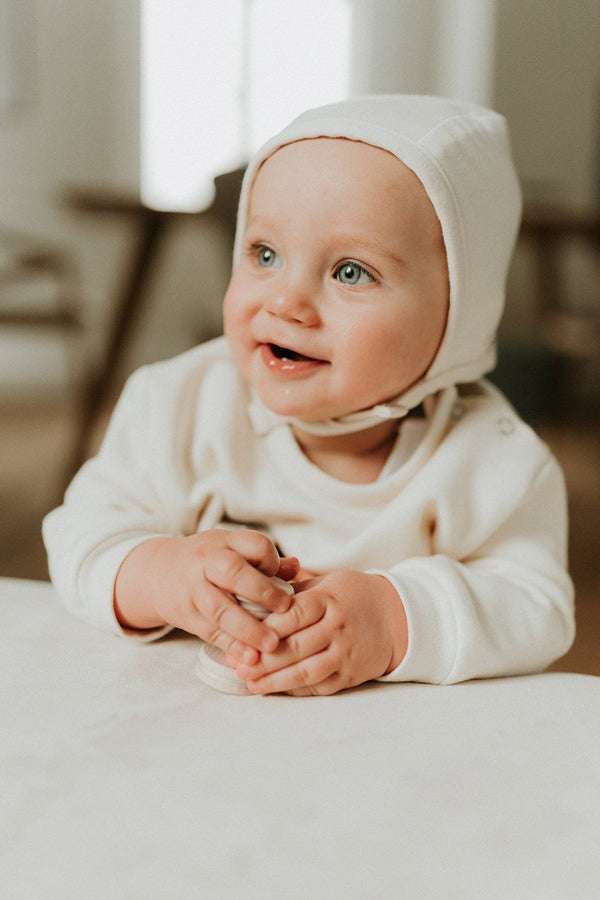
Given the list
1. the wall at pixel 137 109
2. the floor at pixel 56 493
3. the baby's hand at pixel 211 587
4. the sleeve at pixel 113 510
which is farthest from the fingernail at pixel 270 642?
the wall at pixel 137 109

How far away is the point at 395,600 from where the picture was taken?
57cm

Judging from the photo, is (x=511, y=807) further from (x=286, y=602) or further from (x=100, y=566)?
(x=100, y=566)

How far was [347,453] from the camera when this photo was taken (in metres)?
0.72

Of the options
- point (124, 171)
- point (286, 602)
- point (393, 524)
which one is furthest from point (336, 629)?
point (124, 171)

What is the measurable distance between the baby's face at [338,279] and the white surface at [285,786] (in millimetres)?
202

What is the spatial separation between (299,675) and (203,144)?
3310 mm

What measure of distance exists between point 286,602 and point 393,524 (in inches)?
5.7

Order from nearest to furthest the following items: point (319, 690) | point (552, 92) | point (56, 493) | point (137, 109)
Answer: point (319, 690) < point (56, 493) < point (137, 109) < point (552, 92)

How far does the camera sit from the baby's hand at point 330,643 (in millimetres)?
522

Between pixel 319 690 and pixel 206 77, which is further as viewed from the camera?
pixel 206 77

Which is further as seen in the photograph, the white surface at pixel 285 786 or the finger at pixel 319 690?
the finger at pixel 319 690

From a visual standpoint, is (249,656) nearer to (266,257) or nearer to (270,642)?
(270,642)

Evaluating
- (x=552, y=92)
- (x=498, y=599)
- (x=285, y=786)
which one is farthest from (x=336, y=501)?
(x=552, y=92)

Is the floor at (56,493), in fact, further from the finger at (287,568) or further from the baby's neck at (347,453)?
the finger at (287,568)
